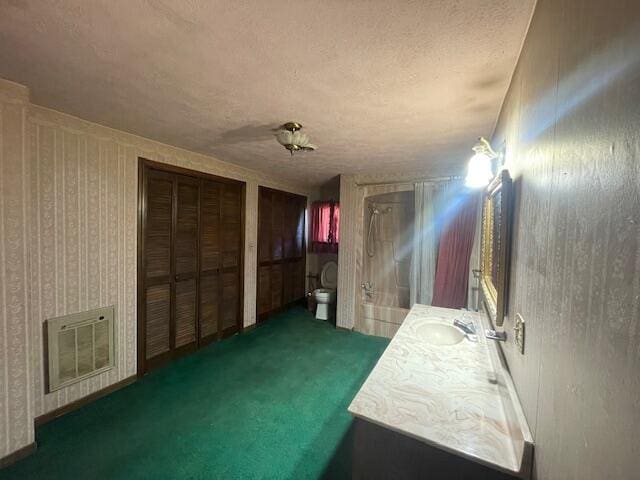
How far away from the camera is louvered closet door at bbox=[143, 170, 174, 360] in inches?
99.8

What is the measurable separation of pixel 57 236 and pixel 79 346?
86 centimetres

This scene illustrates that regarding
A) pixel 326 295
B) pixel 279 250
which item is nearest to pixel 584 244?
pixel 326 295

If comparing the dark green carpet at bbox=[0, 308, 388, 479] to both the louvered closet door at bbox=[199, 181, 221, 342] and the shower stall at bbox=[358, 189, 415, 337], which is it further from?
the shower stall at bbox=[358, 189, 415, 337]

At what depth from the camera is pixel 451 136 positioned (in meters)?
2.19

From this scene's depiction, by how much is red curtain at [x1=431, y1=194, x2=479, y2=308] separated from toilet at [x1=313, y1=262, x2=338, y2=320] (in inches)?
63.4

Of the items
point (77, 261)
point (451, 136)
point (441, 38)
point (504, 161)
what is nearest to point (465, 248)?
point (451, 136)

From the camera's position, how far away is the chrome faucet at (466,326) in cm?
188

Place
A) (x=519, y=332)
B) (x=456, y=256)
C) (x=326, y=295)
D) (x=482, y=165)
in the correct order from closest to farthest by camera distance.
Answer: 1. (x=519, y=332)
2. (x=482, y=165)
3. (x=456, y=256)
4. (x=326, y=295)

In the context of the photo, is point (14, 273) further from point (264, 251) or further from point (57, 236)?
point (264, 251)

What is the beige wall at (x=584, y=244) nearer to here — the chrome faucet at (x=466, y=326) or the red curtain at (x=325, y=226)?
the chrome faucet at (x=466, y=326)

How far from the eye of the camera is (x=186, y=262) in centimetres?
286

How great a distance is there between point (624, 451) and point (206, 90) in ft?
6.41

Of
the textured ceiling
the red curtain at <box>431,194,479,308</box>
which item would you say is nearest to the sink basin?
the red curtain at <box>431,194,479,308</box>

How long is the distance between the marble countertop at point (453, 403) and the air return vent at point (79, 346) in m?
2.23
